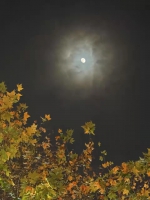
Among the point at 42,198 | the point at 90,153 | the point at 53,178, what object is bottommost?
the point at 42,198

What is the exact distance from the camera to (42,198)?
14.7ft

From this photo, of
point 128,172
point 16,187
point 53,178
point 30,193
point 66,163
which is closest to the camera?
point 30,193

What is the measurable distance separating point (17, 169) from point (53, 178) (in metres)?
2.16

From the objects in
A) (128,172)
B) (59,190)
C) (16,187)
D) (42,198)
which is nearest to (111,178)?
(59,190)

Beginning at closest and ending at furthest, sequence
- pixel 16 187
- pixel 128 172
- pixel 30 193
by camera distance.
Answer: pixel 30 193 < pixel 128 172 < pixel 16 187

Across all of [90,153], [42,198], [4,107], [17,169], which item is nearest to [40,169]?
[17,169]

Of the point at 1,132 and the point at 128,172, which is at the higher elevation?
the point at 1,132

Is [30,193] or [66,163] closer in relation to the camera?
[30,193]

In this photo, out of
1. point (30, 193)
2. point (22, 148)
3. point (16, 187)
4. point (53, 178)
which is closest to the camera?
point (30, 193)

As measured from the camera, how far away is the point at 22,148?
832cm

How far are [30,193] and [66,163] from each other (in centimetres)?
496

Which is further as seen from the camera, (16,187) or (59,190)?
(16,187)

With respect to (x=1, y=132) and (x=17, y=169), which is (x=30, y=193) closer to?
(x=1, y=132)

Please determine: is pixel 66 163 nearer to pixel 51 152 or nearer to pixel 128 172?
pixel 51 152
